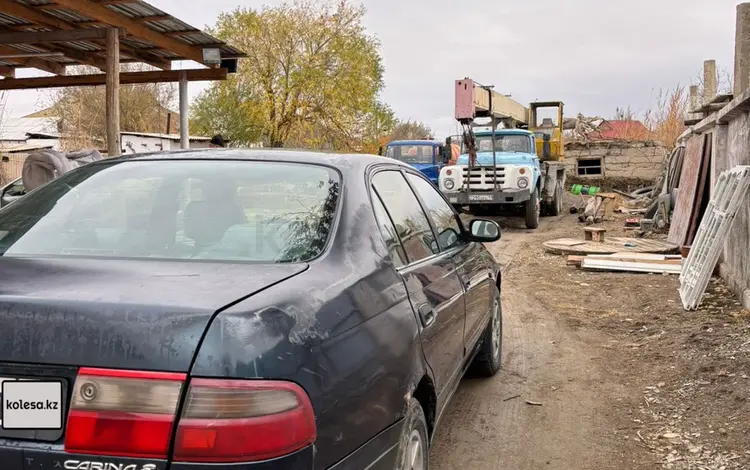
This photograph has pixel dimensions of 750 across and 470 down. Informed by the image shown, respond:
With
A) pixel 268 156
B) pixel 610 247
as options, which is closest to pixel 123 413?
pixel 268 156

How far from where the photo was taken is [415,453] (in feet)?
8.21

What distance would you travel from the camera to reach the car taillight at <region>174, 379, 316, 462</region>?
4.98 ft

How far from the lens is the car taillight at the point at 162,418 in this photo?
4.97ft

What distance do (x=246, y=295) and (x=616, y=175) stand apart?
81.4ft

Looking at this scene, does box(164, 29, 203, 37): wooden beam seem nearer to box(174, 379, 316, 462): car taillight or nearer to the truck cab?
the truck cab

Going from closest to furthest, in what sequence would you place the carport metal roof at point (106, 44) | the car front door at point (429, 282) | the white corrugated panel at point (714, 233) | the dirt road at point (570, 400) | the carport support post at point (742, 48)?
the car front door at point (429, 282) → the dirt road at point (570, 400) → the white corrugated panel at point (714, 233) → the carport support post at point (742, 48) → the carport metal roof at point (106, 44)

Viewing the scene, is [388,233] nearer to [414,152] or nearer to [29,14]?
[29,14]

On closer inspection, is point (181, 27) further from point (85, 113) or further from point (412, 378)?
point (85, 113)

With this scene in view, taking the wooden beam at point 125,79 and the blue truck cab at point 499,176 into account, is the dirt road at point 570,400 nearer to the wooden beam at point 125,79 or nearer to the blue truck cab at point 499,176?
the blue truck cab at point 499,176

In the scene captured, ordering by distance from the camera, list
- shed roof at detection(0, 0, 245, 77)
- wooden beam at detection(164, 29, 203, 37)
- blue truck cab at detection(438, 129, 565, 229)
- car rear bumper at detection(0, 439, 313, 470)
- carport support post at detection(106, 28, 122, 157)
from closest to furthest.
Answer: car rear bumper at detection(0, 439, 313, 470), shed roof at detection(0, 0, 245, 77), carport support post at detection(106, 28, 122, 157), wooden beam at detection(164, 29, 203, 37), blue truck cab at detection(438, 129, 565, 229)

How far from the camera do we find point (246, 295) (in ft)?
5.69

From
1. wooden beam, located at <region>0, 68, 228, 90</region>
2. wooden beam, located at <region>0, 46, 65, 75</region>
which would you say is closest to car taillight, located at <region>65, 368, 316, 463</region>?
wooden beam, located at <region>0, 68, 228, 90</region>

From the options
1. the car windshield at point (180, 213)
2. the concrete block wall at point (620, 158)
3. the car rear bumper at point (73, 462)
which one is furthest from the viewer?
the concrete block wall at point (620, 158)

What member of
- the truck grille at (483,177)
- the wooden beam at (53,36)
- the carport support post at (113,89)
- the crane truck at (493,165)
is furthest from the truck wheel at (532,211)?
the wooden beam at (53,36)
